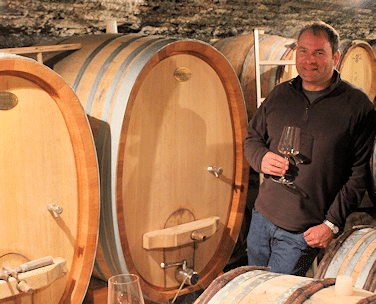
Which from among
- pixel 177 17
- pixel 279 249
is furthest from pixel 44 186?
pixel 177 17

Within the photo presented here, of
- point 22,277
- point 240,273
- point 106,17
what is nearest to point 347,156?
point 240,273

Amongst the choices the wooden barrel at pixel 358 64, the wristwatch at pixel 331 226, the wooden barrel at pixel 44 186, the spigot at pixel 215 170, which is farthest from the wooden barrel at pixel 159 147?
the wooden barrel at pixel 358 64

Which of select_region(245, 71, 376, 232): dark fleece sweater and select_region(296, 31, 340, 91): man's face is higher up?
select_region(296, 31, 340, 91): man's face

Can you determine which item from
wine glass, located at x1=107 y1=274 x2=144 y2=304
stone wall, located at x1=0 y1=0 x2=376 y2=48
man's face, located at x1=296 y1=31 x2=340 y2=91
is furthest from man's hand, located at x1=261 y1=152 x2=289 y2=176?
stone wall, located at x1=0 y1=0 x2=376 y2=48

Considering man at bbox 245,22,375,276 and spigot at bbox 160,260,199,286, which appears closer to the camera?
man at bbox 245,22,375,276

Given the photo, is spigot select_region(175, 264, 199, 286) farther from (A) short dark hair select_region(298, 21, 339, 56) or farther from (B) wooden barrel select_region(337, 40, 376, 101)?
(B) wooden barrel select_region(337, 40, 376, 101)

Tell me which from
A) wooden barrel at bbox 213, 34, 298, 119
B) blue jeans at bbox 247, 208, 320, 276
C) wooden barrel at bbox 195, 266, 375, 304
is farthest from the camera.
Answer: wooden barrel at bbox 213, 34, 298, 119

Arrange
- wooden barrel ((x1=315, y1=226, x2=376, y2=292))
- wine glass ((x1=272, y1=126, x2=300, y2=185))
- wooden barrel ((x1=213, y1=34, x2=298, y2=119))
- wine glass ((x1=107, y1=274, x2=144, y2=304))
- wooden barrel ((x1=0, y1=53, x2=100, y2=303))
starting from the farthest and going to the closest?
wooden barrel ((x1=213, y1=34, x2=298, y2=119)) < wine glass ((x1=272, y1=126, x2=300, y2=185)) < wooden barrel ((x1=315, y1=226, x2=376, y2=292)) < wooden barrel ((x1=0, y1=53, x2=100, y2=303)) < wine glass ((x1=107, y1=274, x2=144, y2=304))

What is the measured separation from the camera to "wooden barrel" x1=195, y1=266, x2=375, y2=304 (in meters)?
1.27

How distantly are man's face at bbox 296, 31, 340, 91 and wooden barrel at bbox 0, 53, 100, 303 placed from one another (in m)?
1.07

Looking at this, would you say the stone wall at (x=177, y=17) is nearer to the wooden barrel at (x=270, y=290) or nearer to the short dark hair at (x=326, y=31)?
the short dark hair at (x=326, y=31)

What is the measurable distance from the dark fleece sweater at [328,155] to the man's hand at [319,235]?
0.14ft

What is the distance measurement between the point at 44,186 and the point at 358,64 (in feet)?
10.8

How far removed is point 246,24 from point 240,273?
289 cm
